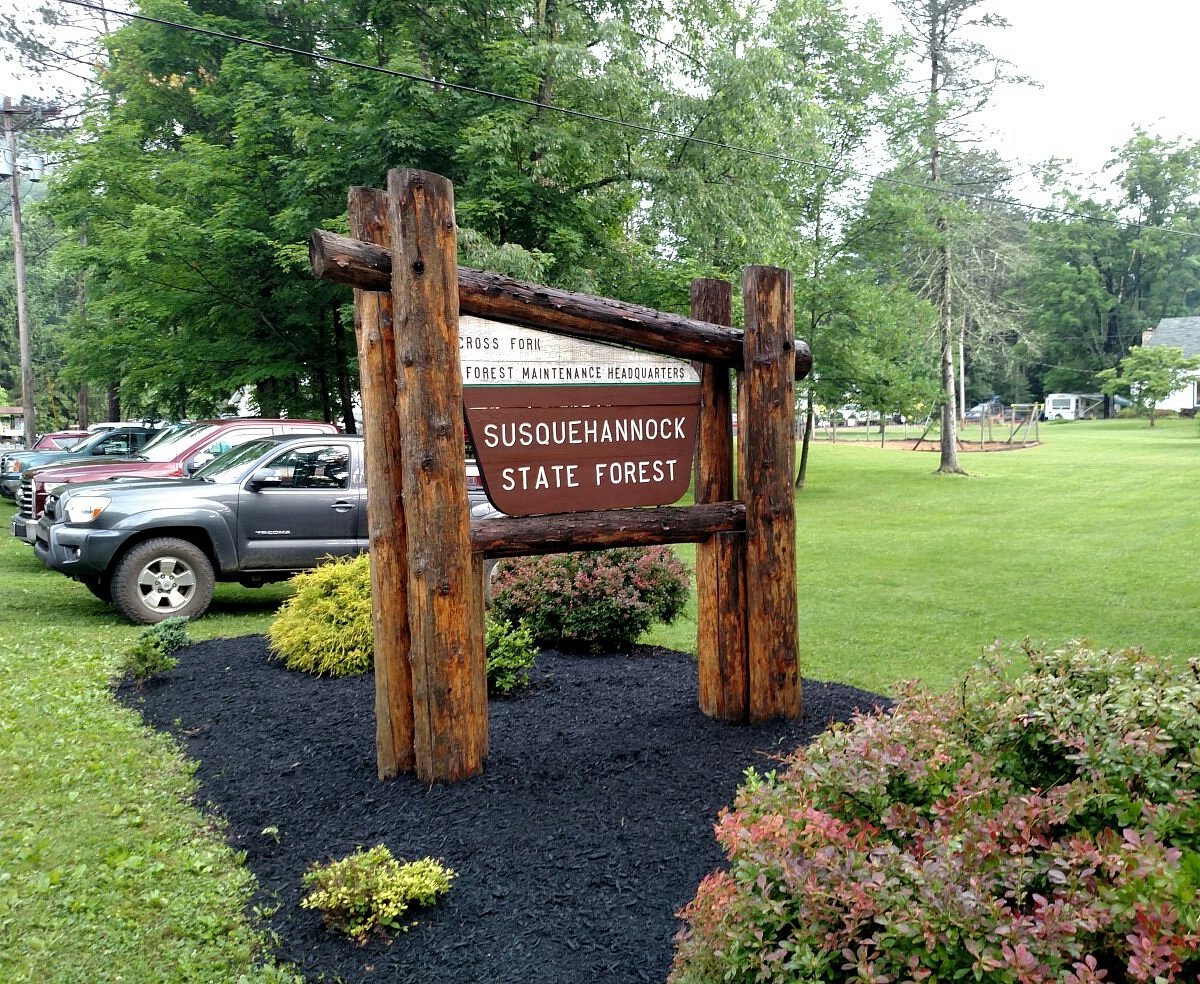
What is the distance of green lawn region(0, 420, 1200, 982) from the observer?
346cm

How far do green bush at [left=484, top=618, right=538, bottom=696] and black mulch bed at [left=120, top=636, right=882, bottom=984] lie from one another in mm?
129

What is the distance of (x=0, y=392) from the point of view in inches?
2221

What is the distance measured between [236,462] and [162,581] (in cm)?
165

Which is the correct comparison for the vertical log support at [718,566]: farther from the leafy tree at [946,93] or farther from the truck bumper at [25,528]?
the leafy tree at [946,93]

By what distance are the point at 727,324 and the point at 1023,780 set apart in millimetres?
3380

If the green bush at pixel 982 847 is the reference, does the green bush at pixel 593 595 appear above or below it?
below

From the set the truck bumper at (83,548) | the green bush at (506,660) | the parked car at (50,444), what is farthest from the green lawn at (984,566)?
the parked car at (50,444)

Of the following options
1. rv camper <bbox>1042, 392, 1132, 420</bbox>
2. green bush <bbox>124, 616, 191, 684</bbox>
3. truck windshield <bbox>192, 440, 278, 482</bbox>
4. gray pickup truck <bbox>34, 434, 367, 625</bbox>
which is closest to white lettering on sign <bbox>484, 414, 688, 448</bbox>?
green bush <bbox>124, 616, 191, 684</bbox>

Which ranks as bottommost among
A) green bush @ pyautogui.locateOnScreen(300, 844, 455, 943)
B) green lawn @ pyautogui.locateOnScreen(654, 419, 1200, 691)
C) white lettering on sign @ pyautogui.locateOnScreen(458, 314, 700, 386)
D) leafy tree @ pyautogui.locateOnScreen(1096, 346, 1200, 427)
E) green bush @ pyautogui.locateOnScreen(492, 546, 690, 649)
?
green lawn @ pyautogui.locateOnScreen(654, 419, 1200, 691)

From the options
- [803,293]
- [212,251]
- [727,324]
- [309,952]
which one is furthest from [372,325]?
[803,293]

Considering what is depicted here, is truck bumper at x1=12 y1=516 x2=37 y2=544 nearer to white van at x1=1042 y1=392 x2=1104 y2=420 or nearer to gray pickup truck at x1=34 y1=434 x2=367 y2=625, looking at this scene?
gray pickup truck at x1=34 y1=434 x2=367 y2=625

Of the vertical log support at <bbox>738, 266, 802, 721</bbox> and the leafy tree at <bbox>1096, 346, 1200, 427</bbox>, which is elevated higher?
the leafy tree at <bbox>1096, 346, 1200, 427</bbox>

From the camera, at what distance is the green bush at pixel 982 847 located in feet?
6.07

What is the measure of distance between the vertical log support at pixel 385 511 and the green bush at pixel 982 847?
216 centimetres
